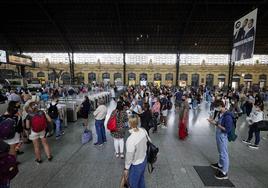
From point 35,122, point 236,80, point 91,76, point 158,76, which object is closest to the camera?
point 35,122

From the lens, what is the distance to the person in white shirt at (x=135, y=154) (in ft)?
6.64

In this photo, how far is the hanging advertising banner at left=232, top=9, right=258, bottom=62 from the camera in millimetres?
6711

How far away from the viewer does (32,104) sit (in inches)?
145

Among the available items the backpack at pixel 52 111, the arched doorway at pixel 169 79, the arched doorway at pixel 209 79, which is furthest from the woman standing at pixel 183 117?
the arched doorway at pixel 209 79

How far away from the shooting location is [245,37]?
711 cm

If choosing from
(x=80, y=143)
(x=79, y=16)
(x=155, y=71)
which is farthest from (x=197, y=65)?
(x=80, y=143)

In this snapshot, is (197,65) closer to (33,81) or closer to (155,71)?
(155,71)

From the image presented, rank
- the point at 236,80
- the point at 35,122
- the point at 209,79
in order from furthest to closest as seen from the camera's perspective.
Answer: the point at 209,79 → the point at 236,80 → the point at 35,122

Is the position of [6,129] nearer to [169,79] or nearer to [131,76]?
[131,76]

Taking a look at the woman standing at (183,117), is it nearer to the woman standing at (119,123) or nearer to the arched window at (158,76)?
the woman standing at (119,123)

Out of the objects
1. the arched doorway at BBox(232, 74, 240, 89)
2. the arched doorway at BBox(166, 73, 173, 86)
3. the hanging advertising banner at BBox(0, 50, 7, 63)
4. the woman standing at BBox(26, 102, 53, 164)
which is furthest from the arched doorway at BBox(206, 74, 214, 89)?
the woman standing at BBox(26, 102, 53, 164)

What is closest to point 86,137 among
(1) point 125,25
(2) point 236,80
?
(1) point 125,25

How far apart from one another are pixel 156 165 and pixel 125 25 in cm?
2121

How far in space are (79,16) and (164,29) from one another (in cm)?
1195
